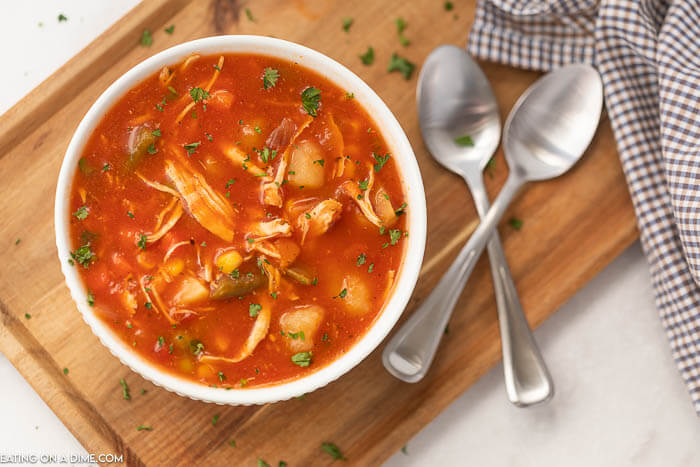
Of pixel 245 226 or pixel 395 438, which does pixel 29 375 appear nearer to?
pixel 245 226

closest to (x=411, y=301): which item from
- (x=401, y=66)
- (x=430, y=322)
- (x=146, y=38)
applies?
(x=430, y=322)

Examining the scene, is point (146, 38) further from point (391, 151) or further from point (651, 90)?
point (651, 90)

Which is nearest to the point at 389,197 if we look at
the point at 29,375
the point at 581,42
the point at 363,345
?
the point at 363,345

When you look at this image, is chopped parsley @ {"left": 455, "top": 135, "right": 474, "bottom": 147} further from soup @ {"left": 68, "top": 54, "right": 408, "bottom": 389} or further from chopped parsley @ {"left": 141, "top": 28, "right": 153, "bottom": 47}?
chopped parsley @ {"left": 141, "top": 28, "right": 153, "bottom": 47}

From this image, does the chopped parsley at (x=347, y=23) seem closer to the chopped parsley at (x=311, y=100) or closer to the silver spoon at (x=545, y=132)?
the chopped parsley at (x=311, y=100)

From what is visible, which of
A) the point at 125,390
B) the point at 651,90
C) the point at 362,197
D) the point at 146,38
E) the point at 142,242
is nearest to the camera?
the point at 142,242

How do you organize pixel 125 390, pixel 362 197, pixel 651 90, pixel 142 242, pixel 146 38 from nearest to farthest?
pixel 142 242 < pixel 362 197 < pixel 125 390 < pixel 146 38 < pixel 651 90
